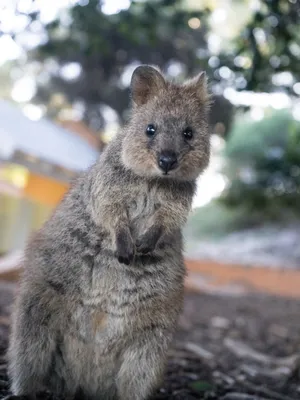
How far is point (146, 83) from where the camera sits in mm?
3318

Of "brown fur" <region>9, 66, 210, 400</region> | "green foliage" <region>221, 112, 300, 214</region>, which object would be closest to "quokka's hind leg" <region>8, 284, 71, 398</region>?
"brown fur" <region>9, 66, 210, 400</region>

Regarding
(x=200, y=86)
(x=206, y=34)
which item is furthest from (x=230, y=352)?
(x=206, y=34)

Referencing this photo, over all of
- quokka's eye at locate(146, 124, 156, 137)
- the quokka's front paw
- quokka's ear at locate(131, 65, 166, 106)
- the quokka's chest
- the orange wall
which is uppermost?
the orange wall

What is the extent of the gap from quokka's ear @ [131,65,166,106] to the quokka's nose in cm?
49

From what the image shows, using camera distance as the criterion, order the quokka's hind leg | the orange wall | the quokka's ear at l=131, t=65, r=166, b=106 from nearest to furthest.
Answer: the quokka's hind leg, the quokka's ear at l=131, t=65, r=166, b=106, the orange wall

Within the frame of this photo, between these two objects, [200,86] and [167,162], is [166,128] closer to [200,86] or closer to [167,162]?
[167,162]

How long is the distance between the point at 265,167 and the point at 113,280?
407 inches

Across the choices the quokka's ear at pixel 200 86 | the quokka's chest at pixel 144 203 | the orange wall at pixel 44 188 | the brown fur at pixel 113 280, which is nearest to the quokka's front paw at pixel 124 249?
the brown fur at pixel 113 280

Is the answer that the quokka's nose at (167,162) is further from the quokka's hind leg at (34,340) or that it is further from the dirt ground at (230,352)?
the dirt ground at (230,352)

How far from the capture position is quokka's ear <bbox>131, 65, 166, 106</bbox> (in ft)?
10.8

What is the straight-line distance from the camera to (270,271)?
11.0 meters

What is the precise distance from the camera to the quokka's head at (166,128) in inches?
120

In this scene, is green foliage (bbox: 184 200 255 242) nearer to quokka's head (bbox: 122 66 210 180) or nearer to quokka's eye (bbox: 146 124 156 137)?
quokka's head (bbox: 122 66 210 180)

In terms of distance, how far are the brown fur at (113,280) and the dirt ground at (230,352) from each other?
31 cm
